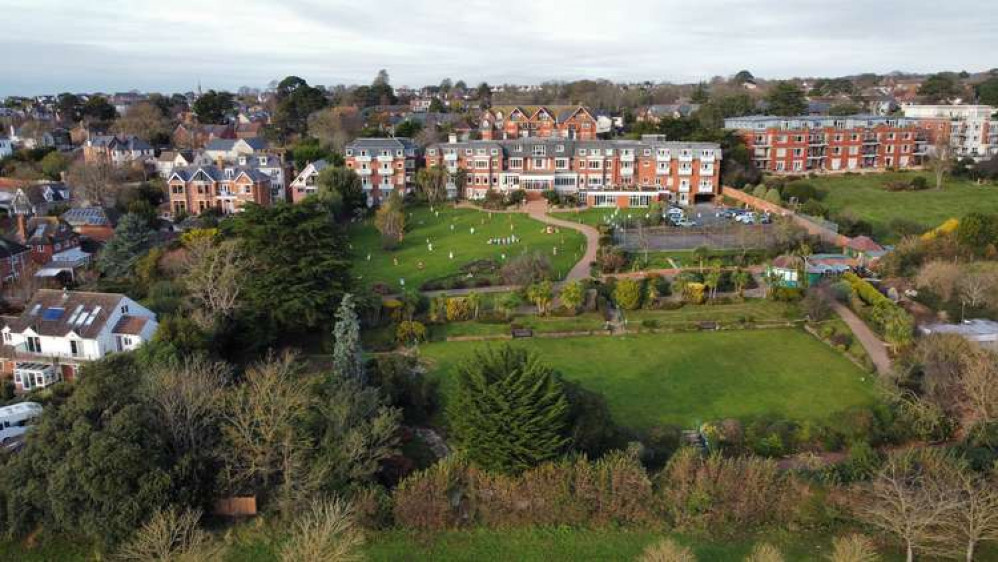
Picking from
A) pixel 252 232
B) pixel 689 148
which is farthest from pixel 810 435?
pixel 689 148

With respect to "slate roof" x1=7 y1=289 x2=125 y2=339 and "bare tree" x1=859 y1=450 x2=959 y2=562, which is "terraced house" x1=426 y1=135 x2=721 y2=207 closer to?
"slate roof" x1=7 y1=289 x2=125 y2=339

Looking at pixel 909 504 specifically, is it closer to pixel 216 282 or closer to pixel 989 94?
pixel 216 282

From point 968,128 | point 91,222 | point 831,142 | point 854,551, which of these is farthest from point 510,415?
point 968,128

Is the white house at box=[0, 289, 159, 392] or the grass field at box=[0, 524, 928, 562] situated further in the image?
the white house at box=[0, 289, 159, 392]

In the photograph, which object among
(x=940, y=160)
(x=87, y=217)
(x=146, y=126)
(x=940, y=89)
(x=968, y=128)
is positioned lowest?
(x=87, y=217)

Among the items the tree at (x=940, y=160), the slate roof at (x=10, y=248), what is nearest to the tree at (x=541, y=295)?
the slate roof at (x=10, y=248)

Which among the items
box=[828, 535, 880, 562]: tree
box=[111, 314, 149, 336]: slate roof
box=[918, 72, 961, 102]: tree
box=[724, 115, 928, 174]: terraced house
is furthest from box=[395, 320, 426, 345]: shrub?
box=[918, 72, 961, 102]: tree
